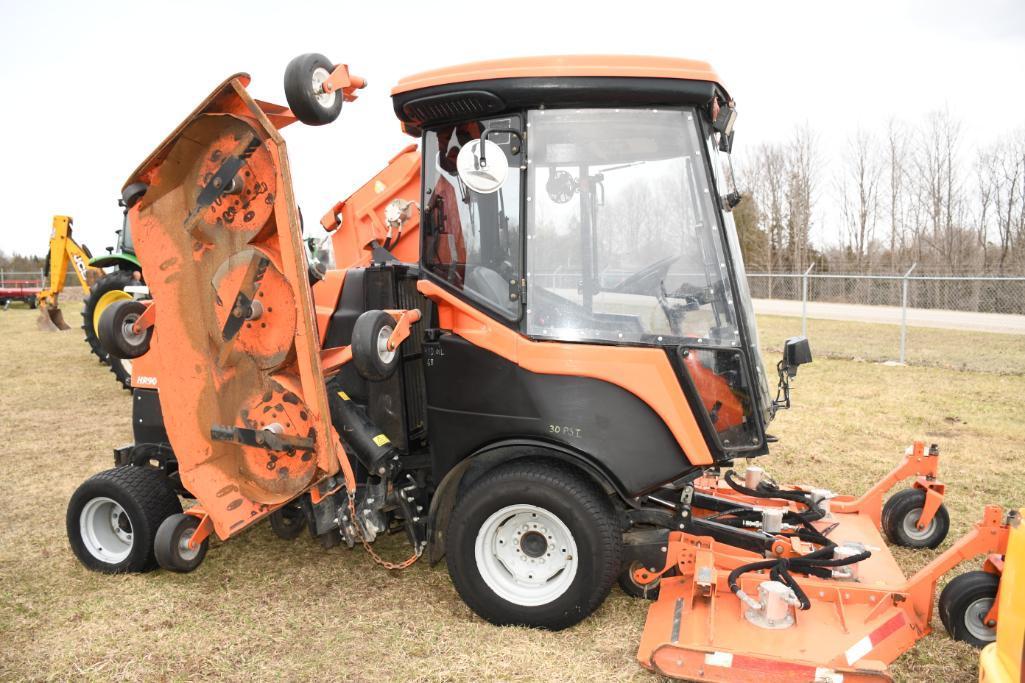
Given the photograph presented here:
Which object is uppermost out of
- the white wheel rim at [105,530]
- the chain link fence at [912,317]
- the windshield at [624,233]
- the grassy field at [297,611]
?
the windshield at [624,233]

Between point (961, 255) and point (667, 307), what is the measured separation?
2750cm

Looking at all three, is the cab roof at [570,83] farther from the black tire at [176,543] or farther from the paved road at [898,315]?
the paved road at [898,315]

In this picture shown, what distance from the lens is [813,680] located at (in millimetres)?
2844

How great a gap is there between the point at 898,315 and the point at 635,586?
55.4 ft

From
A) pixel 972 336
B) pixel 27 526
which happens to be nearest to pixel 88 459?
pixel 27 526

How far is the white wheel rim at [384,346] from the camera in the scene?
10.7 feet

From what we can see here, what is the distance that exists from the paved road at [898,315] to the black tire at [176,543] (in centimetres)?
1234

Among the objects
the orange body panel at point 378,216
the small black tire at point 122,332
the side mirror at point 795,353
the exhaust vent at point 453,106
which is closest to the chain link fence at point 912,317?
the side mirror at point 795,353

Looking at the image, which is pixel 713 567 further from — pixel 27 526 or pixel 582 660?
pixel 27 526

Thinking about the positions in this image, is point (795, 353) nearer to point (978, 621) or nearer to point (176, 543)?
point (978, 621)

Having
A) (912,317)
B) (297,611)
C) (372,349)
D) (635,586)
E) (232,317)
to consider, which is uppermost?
(232,317)

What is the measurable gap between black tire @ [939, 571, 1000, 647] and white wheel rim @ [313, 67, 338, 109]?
11.3 ft

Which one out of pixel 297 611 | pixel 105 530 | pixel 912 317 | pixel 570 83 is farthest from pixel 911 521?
pixel 912 317

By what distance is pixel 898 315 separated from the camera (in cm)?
1798
